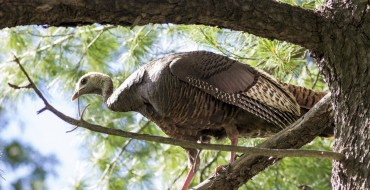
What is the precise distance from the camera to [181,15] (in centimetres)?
248

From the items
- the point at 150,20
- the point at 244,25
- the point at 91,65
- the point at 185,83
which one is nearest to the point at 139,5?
the point at 150,20

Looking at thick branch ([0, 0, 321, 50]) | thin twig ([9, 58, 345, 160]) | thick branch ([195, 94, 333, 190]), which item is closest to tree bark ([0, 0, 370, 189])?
thick branch ([0, 0, 321, 50])

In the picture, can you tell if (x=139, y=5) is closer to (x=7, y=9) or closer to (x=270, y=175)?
(x=7, y=9)

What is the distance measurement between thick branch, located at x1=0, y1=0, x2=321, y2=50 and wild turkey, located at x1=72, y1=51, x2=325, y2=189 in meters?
0.90

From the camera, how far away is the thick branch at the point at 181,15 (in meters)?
2.26

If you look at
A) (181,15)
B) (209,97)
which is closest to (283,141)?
(209,97)

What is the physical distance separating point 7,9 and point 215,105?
1599mm

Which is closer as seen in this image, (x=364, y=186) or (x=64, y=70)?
(x=364, y=186)

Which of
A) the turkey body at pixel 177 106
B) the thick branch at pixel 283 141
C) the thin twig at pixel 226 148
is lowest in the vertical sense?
the thin twig at pixel 226 148

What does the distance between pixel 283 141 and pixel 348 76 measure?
549mm

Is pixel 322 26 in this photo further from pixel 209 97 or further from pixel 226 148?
pixel 209 97

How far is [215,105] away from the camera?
3598 mm

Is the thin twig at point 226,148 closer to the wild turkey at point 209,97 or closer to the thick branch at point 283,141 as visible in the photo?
the thick branch at point 283,141

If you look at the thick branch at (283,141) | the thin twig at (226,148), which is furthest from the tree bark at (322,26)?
the thick branch at (283,141)
